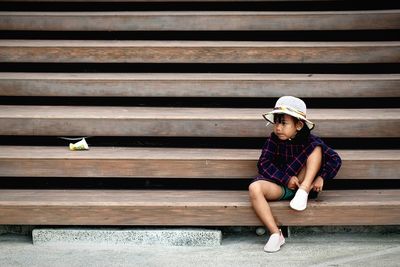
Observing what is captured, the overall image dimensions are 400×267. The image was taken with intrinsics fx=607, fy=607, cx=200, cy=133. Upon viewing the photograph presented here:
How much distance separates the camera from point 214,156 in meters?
4.23

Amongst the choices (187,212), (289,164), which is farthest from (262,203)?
(187,212)

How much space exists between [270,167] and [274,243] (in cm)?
50

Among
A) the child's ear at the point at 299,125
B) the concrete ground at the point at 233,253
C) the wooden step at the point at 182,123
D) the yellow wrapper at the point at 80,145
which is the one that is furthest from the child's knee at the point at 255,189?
the yellow wrapper at the point at 80,145

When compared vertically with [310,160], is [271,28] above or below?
above

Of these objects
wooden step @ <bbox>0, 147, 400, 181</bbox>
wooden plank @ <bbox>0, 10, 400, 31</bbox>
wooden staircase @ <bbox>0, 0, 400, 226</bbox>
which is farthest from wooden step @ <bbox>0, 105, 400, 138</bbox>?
wooden plank @ <bbox>0, 10, 400, 31</bbox>

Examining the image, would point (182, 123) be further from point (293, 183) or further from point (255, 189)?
point (293, 183)

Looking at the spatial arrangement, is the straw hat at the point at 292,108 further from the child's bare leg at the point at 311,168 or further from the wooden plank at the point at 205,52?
the wooden plank at the point at 205,52

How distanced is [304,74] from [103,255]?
2.26 metres

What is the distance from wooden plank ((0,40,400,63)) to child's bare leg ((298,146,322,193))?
4.10 ft

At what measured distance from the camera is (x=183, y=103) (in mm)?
4836

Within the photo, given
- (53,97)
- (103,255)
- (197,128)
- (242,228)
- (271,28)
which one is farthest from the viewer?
(271,28)

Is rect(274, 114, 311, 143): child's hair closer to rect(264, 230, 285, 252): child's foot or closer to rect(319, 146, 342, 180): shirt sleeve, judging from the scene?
rect(319, 146, 342, 180): shirt sleeve

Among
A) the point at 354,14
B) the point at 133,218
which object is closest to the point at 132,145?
the point at 133,218

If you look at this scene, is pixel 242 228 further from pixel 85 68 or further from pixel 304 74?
pixel 85 68
